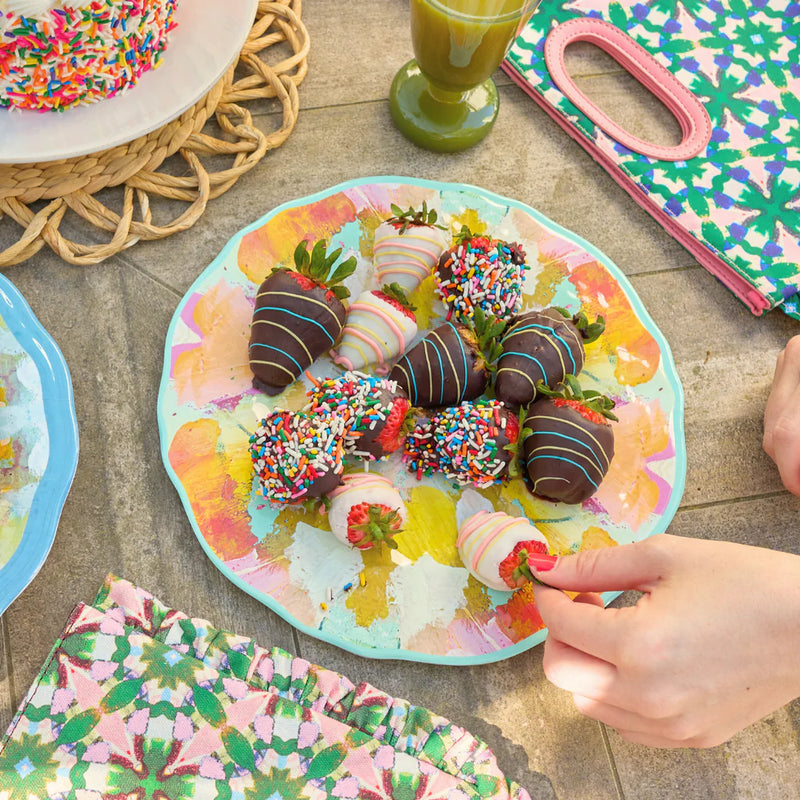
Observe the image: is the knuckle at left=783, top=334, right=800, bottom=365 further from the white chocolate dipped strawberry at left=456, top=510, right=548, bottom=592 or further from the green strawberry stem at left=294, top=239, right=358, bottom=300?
the green strawberry stem at left=294, top=239, right=358, bottom=300

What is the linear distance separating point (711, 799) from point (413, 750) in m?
0.38

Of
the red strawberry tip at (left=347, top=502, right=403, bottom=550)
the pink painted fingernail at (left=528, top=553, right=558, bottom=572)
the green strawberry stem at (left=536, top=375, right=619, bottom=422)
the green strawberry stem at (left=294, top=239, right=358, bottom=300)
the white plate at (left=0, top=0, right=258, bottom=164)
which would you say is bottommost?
the red strawberry tip at (left=347, top=502, right=403, bottom=550)

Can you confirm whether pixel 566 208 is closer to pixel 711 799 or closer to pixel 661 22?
pixel 661 22

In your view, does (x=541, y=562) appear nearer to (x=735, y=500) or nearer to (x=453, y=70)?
(x=735, y=500)

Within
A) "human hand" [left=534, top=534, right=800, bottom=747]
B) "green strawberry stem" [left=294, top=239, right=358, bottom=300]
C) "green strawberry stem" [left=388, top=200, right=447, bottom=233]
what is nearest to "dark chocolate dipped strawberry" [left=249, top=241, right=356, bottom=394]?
"green strawberry stem" [left=294, top=239, right=358, bottom=300]

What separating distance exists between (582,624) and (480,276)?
0.44 metres

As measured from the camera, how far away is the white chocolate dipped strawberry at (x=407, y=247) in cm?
98

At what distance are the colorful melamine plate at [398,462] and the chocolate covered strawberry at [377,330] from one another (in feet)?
0.15

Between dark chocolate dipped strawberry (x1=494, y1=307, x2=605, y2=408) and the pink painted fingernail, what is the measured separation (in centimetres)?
19

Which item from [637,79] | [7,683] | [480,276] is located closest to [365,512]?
[480,276]

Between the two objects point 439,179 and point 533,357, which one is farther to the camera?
point 439,179

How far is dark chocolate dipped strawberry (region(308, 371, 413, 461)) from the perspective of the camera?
0.87 meters

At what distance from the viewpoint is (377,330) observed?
94 cm

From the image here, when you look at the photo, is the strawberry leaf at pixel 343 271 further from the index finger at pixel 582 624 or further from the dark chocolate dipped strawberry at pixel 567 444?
the index finger at pixel 582 624
